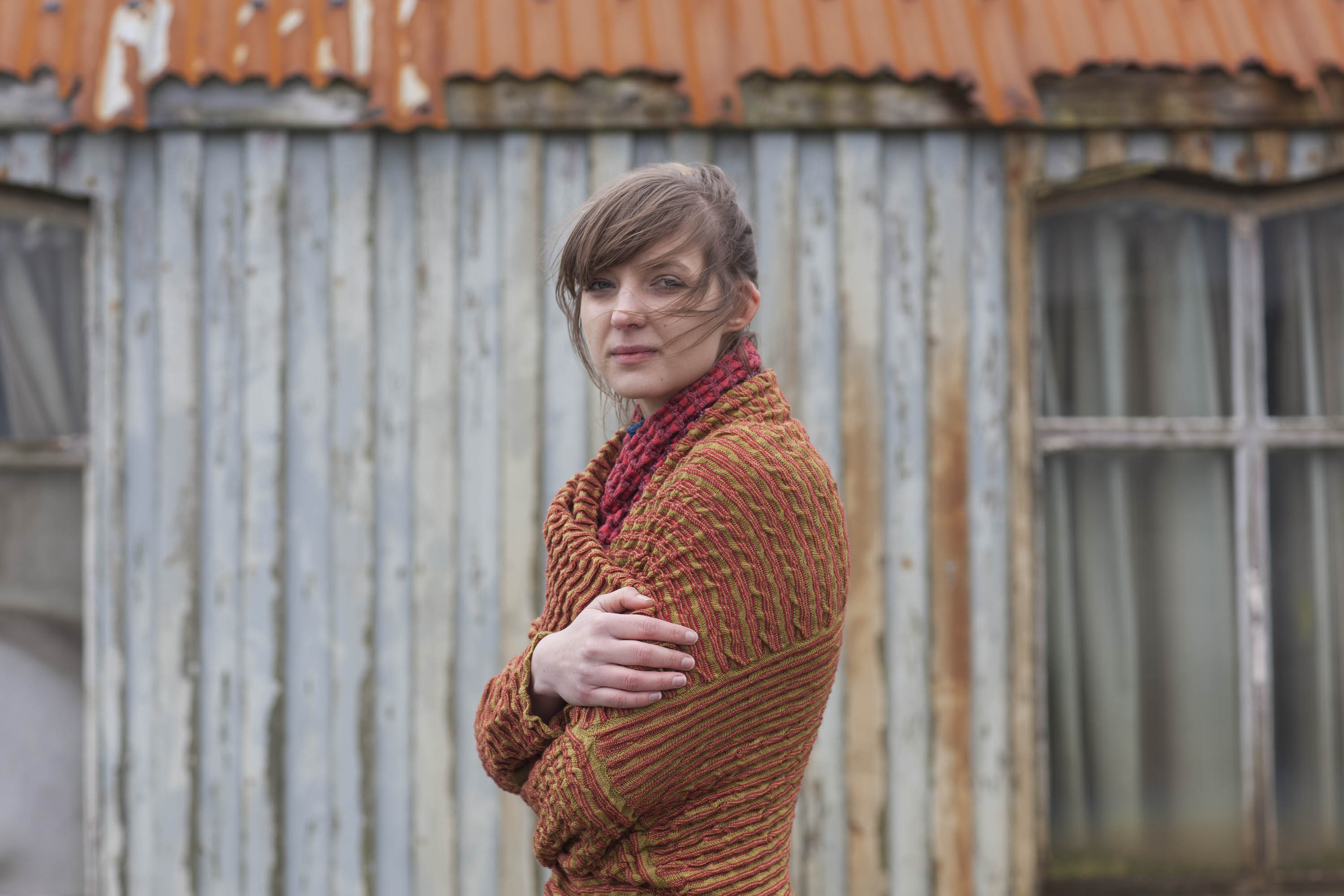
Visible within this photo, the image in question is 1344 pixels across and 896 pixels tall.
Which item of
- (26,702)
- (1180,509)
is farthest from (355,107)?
(1180,509)

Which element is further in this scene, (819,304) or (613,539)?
(819,304)

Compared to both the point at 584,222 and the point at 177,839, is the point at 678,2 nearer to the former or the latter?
the point at 584,222

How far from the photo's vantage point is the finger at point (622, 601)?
1.11m

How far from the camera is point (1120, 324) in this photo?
9.46 feet

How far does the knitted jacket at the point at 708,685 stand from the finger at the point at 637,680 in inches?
0.6

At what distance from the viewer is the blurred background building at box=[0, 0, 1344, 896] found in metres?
2.57

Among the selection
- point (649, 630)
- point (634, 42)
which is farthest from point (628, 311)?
point (634, 42)

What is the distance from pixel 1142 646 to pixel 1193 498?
1.43 ft

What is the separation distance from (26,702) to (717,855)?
2.37 metres

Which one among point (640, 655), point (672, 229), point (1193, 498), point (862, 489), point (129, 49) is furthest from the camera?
point (1193, 498)

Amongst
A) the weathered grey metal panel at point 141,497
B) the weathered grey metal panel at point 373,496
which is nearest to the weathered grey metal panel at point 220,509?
the weathered grey metal panel at point 373,496

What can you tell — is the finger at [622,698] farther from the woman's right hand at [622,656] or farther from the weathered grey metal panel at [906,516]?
the weathered grey metal panel at [906,516]

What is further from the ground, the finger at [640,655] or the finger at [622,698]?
the finger at [640,655]

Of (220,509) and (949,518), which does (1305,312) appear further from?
(220,509)
